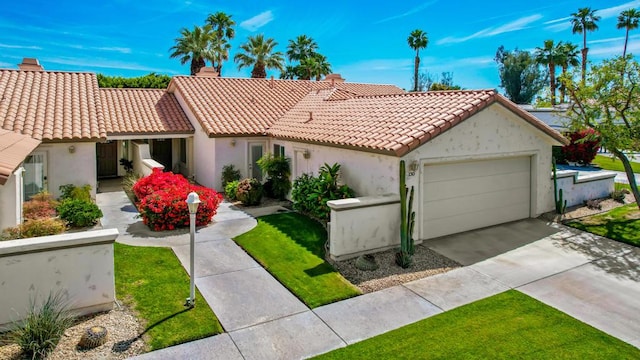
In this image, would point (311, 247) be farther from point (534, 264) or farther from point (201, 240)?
point (534, 264)

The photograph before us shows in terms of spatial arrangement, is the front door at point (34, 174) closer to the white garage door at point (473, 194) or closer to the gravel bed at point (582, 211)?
the white garage door at point (473, 194)

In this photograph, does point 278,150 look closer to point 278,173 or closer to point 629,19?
point 278,173

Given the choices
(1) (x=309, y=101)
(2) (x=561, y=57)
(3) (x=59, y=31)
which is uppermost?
(2) (x=561, y=57)

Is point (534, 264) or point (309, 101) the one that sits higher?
point (309, 101)

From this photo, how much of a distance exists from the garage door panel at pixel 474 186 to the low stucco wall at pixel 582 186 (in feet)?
7.63

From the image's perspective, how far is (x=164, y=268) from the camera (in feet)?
33.7

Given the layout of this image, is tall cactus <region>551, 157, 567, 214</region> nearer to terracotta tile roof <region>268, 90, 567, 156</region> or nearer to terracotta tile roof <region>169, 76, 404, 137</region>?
terracotta tile roof <region>268, 90, 567, 156</region>

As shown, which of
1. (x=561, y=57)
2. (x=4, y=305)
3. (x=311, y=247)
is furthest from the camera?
(x=561, y=57)

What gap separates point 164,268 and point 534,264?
9178mm

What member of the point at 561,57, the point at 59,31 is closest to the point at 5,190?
the point at 59,31

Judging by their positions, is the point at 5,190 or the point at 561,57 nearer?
the point at 5,190

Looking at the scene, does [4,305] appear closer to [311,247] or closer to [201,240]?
[201,240]

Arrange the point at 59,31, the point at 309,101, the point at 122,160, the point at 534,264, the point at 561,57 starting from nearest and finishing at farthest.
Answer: the point at 534,264 < the point at 309,101 < the point at 122,160 < the point at 59,31 < the point at 561,57

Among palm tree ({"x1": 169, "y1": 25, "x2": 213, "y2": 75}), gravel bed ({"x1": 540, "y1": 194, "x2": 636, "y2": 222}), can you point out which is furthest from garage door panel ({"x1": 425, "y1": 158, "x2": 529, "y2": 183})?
palm tree ({"x1": 169, "y1": 25, "x2": 213, "y2": 75})
